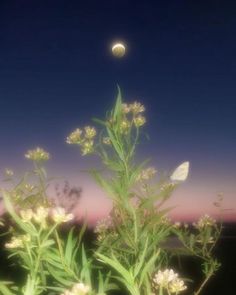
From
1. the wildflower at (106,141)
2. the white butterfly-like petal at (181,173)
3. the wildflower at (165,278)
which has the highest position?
the wildflower at (106,141)

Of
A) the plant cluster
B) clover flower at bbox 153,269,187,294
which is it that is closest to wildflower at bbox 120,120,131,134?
the plant cluster

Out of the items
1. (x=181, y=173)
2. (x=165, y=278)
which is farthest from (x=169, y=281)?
(x=181, y=173)

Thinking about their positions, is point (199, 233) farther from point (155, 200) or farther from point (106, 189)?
point (106, 189)

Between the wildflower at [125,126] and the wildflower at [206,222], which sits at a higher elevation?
the wildflower at [125,126]

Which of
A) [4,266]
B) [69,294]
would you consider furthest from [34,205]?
[4,266]

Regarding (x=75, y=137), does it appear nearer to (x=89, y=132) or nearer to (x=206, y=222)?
(x=89, y=132)

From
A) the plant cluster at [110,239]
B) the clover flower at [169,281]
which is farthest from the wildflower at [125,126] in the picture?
the clover flower at [169,281]

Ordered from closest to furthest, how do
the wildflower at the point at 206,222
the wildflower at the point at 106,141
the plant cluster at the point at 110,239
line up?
the plant cluster at the point at 110,239 → the wildflower at the point at 106,141 → the wildflower at the point at 206,222

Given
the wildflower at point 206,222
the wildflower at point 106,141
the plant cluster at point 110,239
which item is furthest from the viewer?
the wildflower at point 206,222

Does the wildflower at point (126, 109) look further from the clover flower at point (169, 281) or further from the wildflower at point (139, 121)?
the clover flower at point (169, 281)

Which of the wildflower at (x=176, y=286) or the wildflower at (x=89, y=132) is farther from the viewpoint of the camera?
the wildflower at (x=89, y=132)
